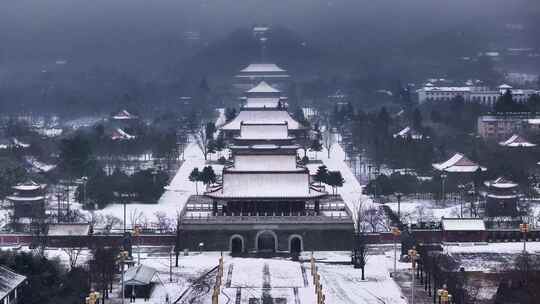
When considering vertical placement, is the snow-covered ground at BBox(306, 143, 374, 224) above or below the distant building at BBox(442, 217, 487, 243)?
above

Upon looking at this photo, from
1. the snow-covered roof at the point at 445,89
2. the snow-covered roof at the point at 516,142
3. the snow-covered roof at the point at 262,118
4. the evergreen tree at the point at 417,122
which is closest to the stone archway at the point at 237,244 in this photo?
the snow-covered roof at the point at 516,142

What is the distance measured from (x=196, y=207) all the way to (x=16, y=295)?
8.99m

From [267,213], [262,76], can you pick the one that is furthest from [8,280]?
[262,76]

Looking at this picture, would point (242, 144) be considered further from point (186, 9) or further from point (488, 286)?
point (186, 9)

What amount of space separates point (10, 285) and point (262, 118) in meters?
24.7

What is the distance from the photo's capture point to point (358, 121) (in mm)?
44094

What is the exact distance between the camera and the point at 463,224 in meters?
25.1

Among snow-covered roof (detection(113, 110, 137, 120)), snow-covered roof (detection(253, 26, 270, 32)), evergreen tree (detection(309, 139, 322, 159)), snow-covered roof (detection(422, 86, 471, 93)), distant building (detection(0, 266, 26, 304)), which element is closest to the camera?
distant building (detection(0, 266, 26, 304))

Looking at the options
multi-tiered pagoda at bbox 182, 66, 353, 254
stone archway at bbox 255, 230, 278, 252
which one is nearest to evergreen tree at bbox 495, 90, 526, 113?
multi-tiered pagoda at bbox 182, 66, 353, 254

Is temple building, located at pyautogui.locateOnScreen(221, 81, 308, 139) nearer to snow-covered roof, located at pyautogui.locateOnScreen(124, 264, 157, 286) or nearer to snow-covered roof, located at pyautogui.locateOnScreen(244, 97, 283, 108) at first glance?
snow-covered roof, located at pyautogui.locateOnScreen(244, 97, 283, 108)

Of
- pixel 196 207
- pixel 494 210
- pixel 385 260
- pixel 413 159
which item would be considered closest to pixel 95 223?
pixel 196 207

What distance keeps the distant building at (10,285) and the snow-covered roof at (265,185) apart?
7.53 meters

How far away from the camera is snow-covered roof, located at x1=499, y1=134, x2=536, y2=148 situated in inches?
1464

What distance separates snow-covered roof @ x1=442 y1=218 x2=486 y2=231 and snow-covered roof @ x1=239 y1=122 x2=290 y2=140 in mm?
10054
